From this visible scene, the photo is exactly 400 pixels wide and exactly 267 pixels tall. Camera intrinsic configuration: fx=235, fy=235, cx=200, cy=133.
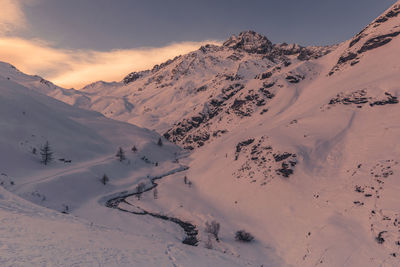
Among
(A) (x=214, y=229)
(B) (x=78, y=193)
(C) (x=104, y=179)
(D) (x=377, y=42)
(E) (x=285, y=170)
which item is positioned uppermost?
(D) (x=377, y=42)

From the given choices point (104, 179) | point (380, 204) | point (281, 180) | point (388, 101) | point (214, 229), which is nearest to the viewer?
point (380, 204)

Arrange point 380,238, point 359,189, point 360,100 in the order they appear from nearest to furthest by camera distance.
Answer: point 380,238
point 359,189
point 360,100

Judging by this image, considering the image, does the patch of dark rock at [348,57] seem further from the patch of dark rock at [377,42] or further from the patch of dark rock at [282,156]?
the patch of dark rock at [282,156]

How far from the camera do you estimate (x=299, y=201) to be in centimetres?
3325

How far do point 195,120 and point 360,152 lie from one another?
82599 mm

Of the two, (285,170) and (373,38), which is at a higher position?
(373,38)

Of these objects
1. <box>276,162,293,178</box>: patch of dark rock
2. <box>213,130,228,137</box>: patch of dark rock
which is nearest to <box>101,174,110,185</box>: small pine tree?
<box>276,162,293,178</box>: patch of dark rock

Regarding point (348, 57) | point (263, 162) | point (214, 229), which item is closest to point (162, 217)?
point (214, 229)

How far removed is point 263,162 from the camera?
44.9 metres

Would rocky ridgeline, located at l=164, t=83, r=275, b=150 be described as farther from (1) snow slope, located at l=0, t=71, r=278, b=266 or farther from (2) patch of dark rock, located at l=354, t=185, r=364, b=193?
Answer: (2) patch of dark rock, located at l=354, t=185, r=364, b=193

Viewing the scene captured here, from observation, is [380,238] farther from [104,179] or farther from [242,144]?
[104,179]

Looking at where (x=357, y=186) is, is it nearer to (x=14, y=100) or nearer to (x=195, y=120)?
(x=14, y=100)

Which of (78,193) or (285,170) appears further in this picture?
(285,170)

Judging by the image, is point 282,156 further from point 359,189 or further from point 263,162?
point 359,189
